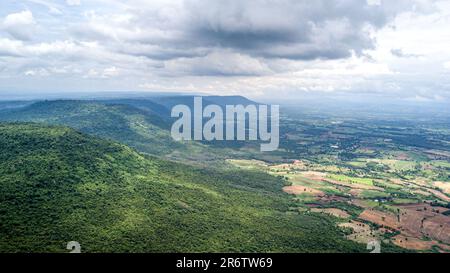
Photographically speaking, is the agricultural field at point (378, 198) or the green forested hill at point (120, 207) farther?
the agricultural field at point (378, 198)

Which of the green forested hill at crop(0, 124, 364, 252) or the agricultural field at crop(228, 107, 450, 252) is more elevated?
the green forested hill at crop(0, 124, 364, 252)

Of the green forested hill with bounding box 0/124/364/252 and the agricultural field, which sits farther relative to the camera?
the agricultural field

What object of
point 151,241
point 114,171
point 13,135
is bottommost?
point 151,241

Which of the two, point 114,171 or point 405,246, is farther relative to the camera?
point 114,171

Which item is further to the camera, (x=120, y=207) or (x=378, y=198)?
(x=378, y=198)

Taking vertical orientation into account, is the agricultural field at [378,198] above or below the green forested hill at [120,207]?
below

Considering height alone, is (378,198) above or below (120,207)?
below
